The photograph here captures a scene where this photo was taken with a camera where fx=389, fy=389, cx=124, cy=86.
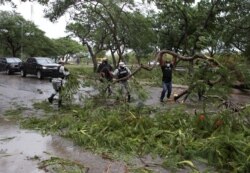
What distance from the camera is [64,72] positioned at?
549 inches

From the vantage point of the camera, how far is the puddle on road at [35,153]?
694 cm

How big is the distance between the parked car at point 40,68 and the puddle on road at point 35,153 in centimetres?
1876

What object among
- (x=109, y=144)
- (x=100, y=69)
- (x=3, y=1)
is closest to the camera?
(x=109, y=144)

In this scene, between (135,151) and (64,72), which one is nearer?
(135,151)

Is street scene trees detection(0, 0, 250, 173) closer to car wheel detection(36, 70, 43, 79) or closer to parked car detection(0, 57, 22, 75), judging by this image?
car wheel detection(36, 70, 43, 79)

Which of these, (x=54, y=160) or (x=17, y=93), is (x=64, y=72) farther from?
(x=54, y=160)

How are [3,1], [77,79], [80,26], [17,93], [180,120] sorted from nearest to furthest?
[180,120]
[77,79]
[17,93]
[3,1]
[80,26]

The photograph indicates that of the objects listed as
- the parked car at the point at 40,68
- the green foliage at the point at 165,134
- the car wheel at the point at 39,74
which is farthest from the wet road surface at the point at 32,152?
the car wheel at the point at 39,74

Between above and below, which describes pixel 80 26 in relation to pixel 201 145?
above

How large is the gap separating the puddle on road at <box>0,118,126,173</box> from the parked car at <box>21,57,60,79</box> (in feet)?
61.6

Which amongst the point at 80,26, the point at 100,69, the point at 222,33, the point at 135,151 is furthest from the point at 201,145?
the point at 80,26

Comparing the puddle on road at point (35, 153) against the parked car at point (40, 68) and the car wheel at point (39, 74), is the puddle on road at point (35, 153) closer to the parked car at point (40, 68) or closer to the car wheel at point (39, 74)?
the parked car at point (40, 68)

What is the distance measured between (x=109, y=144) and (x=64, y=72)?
6.20 metres

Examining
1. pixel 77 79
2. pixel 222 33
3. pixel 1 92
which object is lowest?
pixel 1 92
